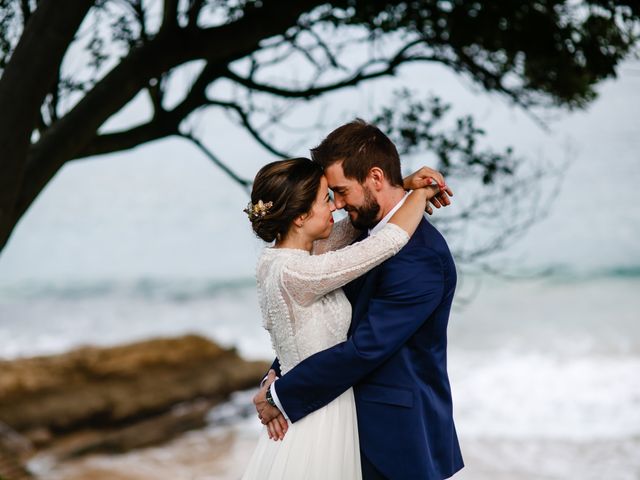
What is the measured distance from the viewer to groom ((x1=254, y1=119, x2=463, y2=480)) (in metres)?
2.16

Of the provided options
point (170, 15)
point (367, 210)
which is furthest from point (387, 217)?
point (170, 15)

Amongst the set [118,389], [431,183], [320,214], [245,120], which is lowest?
[320,214]

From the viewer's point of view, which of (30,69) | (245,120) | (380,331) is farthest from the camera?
(245,120)

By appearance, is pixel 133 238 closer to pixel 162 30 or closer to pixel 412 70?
pixel 412 70

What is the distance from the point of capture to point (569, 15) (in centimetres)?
375

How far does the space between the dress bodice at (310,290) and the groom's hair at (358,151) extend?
18cm

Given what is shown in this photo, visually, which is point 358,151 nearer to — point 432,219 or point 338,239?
point 338,239

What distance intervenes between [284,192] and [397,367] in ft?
1.77

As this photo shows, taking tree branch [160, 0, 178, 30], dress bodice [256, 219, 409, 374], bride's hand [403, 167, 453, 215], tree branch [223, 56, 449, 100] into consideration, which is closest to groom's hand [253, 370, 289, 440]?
dress bodice [256, 219, 409, 374]

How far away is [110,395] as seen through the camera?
29.1 feet

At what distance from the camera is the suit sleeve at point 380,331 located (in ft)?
7.00

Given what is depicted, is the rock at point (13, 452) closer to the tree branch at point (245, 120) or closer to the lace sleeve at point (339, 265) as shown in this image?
the tree branch at point (245, 120)

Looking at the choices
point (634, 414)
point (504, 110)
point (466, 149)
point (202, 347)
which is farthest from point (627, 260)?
point (466, 149)

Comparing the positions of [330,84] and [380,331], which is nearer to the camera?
[380,331]
